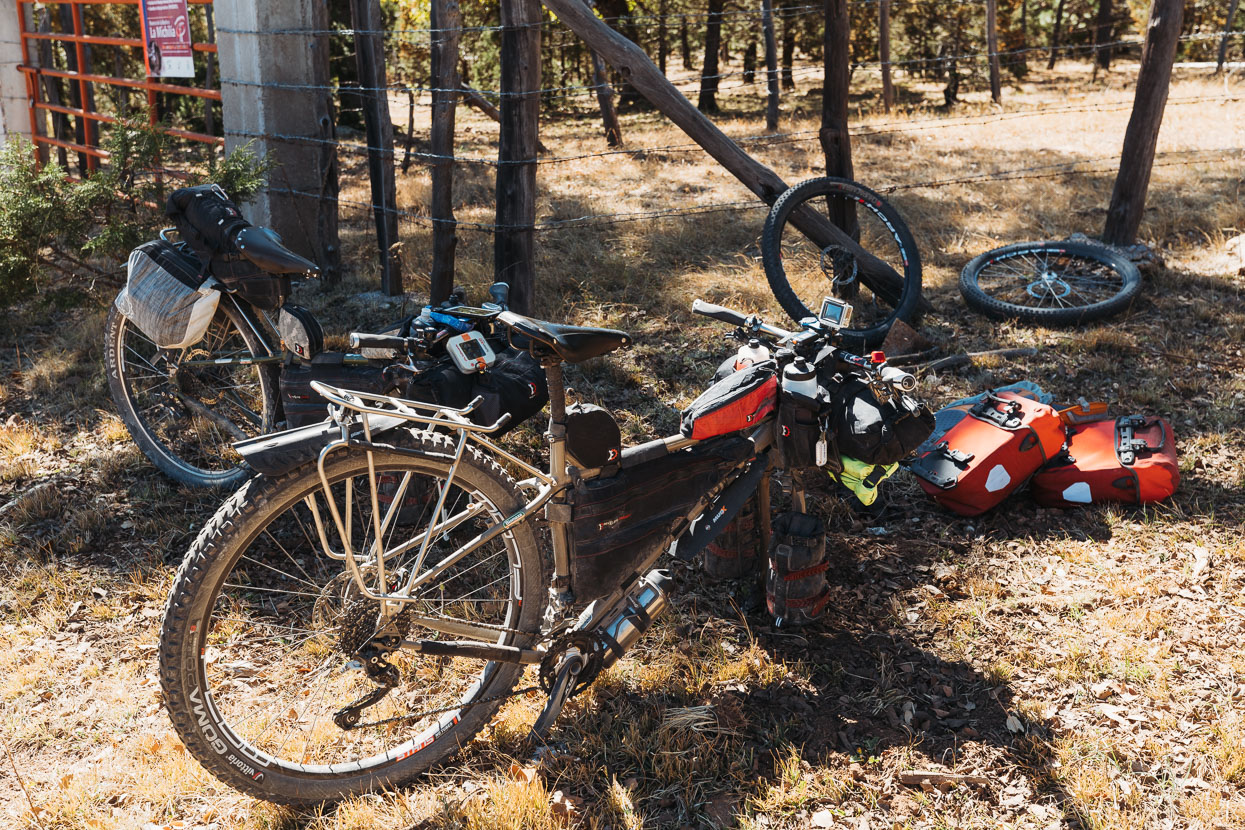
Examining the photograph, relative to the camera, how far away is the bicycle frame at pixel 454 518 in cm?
249

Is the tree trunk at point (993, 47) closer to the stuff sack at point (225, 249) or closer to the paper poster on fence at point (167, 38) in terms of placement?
the paper poster on fence at point (167, 38)

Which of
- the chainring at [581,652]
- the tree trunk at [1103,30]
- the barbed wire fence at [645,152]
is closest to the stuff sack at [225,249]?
the barbed wire fence at [645,152]

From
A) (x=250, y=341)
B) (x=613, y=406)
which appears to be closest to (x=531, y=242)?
(x=613, y=406)

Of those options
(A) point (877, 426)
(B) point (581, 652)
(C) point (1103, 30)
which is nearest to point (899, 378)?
(A) point (877, 426)

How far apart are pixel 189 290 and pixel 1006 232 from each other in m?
6.70

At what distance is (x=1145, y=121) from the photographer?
7062mm

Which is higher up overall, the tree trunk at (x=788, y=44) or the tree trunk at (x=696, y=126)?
the tree trunk at (x=788, y=44)

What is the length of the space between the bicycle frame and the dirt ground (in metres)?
0.45

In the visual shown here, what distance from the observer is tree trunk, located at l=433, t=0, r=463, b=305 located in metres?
6.31

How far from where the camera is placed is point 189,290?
13.6ft

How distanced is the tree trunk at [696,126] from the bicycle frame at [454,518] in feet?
11.2

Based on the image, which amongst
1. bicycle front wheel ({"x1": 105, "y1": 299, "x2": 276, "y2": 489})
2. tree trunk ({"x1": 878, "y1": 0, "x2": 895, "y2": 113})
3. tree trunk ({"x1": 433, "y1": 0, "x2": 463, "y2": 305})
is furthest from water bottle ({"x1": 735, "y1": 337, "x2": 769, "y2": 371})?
tree trunk ({"x1": 878, "y1": 0, "x2": 895, "y2": 113})

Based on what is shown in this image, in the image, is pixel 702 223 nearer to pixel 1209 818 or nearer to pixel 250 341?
pixel 250 341

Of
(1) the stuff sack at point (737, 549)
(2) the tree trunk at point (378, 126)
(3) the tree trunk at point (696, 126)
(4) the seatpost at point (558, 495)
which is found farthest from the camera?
(2) the tree trunk at point (378, 126)
